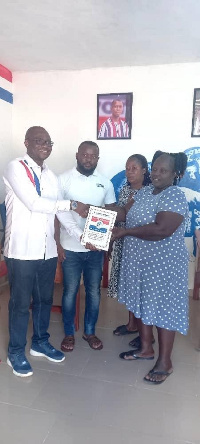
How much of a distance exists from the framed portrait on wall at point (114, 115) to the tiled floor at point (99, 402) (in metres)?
2.38

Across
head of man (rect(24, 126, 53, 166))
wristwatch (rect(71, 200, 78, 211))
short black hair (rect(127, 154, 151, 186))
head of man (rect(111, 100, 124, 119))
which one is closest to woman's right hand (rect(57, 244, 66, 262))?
wristwatch (rect(71, 200, 78, 211))

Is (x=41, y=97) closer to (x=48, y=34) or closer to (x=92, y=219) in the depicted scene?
(x=48, y=34)

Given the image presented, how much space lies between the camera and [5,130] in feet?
13.6

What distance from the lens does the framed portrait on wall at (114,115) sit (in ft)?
12.8

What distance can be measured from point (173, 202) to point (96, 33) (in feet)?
6.34

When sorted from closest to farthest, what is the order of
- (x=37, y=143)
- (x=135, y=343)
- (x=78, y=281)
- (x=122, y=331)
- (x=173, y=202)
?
(x=173, y=202) < (x=37, y=143) < (x=78, y=281) < (x=135, y=343) < (x=122, y=331)

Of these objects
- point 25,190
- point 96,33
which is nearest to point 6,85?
point 96,33

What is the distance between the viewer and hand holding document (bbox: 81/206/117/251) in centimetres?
220

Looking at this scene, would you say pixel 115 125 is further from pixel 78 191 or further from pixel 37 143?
pixel 37 143

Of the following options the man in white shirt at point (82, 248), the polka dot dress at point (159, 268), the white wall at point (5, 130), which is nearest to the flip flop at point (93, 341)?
the man in white shirt at point (82, 248)

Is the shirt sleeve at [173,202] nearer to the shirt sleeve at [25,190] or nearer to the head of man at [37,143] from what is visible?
the shirt sleeve at [25,190]

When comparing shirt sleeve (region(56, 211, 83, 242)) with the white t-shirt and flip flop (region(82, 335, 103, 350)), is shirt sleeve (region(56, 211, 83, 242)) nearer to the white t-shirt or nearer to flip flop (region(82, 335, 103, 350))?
the white t-shirt

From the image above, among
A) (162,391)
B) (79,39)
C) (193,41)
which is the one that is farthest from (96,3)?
(162,391)

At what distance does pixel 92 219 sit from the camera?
2209mm
